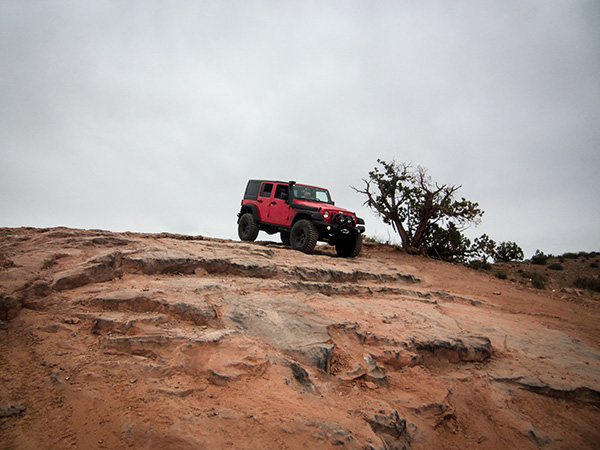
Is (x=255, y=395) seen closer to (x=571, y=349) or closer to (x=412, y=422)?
(x=412, y=422)

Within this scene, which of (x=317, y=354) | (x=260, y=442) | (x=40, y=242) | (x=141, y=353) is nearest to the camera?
(x=260, y=442)

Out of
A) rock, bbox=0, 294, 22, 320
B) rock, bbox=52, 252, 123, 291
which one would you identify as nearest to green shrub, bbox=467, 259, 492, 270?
rock, bbox=52, 252, 123, 291

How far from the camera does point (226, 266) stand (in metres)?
6.89

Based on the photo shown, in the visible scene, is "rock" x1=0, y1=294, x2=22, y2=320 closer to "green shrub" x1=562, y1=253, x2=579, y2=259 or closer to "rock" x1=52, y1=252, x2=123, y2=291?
"rock" x1=52, y1=252, x2=123, y2=291

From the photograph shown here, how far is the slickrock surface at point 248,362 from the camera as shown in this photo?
3236 mm

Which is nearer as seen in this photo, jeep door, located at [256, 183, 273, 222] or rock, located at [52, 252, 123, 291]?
rock, located at [52, 252, 123, 291]

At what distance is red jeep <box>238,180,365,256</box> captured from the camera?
9984mm

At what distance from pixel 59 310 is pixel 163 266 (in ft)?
6.31

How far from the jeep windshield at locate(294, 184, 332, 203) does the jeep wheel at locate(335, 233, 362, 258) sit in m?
1.44

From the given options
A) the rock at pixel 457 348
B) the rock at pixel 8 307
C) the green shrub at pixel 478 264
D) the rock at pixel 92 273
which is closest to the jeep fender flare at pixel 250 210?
the rock at pixel 92 273

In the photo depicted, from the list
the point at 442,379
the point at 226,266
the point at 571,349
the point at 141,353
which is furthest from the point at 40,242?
the point at 571,349

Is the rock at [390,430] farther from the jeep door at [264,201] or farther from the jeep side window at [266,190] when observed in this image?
the jeep side window at [266,190]

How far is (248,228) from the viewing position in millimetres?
11773

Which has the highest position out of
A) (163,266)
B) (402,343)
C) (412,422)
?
(163,266)
